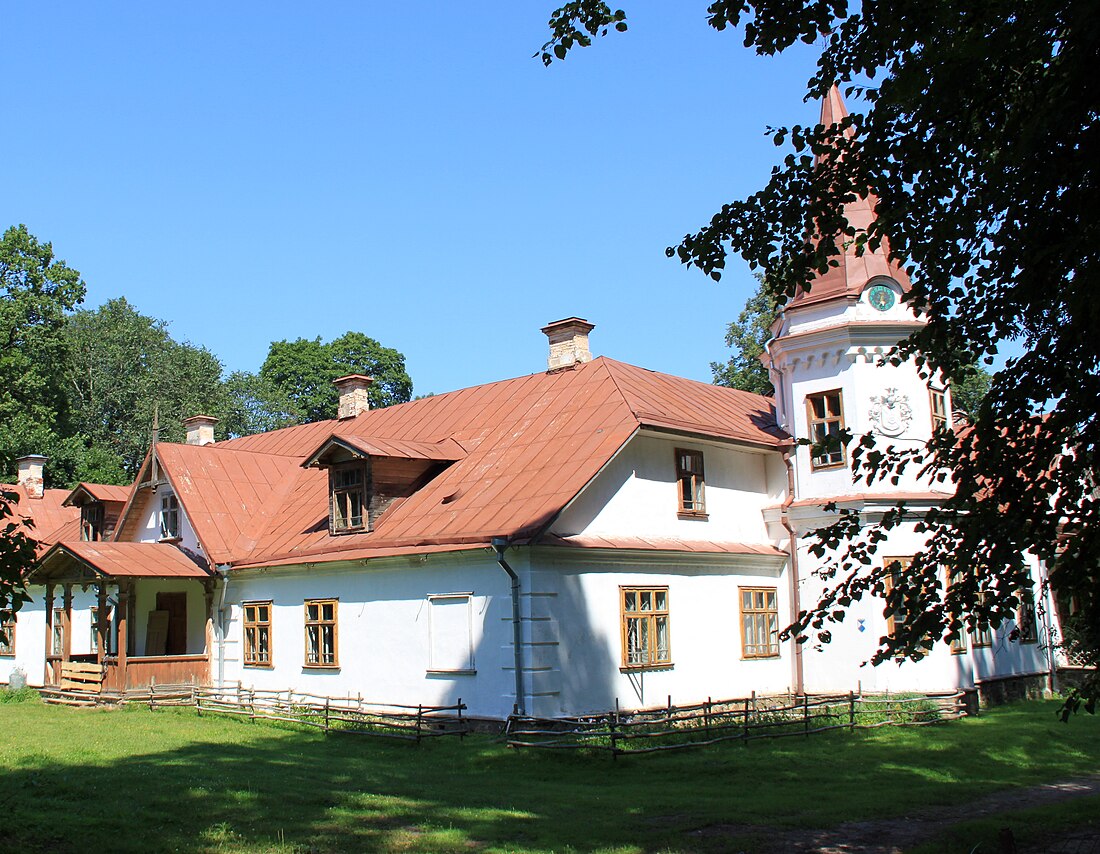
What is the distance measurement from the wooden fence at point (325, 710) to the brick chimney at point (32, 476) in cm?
1426

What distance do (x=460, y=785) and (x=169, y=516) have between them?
14130 millimetres

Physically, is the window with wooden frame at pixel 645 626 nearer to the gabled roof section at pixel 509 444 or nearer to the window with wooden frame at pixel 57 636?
the gabled roof section at pixel 509 444

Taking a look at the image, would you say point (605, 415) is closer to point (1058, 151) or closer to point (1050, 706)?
point (1050, 706)

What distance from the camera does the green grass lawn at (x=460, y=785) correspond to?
952 centimetres

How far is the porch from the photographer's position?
2200cm

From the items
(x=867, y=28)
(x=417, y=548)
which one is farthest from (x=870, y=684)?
(x=867, y=28)

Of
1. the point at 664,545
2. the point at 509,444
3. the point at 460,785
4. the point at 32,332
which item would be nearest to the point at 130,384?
the point at 32,332

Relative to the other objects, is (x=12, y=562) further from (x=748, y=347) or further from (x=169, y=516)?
(x=748, y=347)

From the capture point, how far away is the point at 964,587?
7.89 meters

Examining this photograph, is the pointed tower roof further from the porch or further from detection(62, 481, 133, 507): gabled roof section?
→ detection(62, 481, 133, 507): gabled roof section

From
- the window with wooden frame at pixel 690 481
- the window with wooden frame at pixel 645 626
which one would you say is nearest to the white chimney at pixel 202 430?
the window with wooden frame at pixel 690 481

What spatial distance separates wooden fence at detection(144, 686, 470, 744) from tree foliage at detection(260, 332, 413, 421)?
33639 millimetres

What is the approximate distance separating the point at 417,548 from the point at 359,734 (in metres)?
3.06

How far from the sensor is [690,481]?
2041 centimetres
